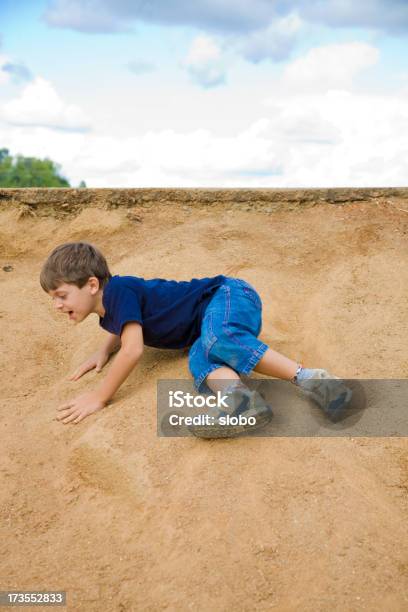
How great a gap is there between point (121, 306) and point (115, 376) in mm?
347

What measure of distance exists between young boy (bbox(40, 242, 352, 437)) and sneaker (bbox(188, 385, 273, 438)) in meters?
0.02

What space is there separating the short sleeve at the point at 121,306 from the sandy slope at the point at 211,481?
369mm

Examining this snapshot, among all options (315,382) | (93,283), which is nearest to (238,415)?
(315,382)

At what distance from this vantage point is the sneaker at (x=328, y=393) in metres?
2.80

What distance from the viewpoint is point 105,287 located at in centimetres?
321

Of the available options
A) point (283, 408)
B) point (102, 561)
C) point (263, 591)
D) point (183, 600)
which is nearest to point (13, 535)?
point (102, 561)

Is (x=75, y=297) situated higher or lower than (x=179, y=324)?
higher

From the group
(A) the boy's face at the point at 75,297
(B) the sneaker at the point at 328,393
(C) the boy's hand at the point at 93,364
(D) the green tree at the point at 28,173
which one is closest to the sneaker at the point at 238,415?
(B) the sneaker at the point at 328,393

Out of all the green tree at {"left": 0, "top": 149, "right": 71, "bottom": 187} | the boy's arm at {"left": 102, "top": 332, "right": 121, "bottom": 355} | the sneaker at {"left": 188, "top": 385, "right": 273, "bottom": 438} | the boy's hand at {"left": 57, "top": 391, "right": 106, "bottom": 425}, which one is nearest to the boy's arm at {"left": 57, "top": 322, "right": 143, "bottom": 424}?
the boy's hand at {"left": 57, "top": 391, "right": 106, "bottom": 425}

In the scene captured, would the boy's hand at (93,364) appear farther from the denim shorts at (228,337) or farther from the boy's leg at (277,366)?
the boy's leg at (277,366)

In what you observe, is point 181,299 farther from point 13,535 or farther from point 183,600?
point 183,600

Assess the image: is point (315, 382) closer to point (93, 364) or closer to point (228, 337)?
point (228, 337)

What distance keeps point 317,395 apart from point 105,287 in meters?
1.20

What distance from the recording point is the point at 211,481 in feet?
8.09
